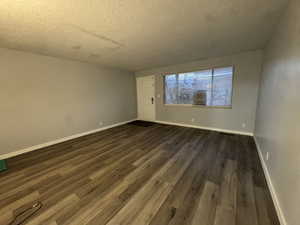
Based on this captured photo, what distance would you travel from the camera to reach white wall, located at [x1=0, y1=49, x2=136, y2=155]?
2.62m

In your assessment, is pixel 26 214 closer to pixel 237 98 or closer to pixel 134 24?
pixel 134 24

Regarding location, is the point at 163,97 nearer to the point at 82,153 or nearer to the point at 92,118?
the point at 92,118

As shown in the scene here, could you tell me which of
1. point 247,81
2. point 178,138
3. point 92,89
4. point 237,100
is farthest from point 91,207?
point 247,81

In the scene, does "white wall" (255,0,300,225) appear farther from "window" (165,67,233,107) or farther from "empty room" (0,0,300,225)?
"window" (165,67,233,107)

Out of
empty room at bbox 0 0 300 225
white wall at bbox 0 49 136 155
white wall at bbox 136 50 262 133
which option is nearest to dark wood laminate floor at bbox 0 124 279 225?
empty room at bbox 0 0 300 225

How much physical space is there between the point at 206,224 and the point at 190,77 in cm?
396

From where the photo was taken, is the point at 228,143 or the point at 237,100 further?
the point at 237,100

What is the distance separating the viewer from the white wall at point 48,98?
103 inches

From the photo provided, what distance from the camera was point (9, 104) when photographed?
2.62m

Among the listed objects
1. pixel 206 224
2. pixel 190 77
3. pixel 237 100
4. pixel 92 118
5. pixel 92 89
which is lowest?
pixel 206 224

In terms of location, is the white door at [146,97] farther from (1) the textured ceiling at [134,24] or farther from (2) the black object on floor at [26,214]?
(2) the black object on floor at [26,214]

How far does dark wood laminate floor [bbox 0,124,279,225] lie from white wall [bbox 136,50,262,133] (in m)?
0.85

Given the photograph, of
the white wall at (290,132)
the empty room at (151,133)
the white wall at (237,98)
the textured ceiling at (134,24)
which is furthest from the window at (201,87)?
the white wall at (290,132)

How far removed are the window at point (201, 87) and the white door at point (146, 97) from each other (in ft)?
2.31
